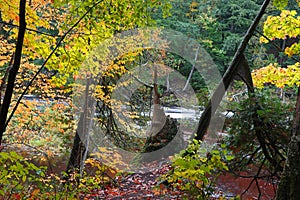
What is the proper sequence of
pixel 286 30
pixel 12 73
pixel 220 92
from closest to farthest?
pixel 12 73 < pixel 220 92 < pixel 286 30

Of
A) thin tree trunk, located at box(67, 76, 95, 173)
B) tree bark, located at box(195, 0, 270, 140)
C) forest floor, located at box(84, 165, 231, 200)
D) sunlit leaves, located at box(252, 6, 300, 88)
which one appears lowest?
forest floor, located at box(84, 165, 231, 200)

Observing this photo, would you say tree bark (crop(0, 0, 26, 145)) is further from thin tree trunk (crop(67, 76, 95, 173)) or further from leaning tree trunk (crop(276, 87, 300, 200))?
thin tree trunk (crop(67, 76, 95, 173))

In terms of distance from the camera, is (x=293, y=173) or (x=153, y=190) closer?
(x=293, y=173)

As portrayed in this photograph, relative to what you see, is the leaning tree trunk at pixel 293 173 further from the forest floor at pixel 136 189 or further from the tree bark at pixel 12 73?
the forest floor at pixel 136 189

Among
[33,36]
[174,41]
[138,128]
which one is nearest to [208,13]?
[174,41]

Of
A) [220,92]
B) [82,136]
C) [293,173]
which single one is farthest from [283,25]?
[82,136]

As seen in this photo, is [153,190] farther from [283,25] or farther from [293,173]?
[283,25]

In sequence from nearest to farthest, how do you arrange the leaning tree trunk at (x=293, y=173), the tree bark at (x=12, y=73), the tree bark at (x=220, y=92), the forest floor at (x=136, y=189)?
the tree bark at (x=12, y=73) → the leaning tree trunk at (x=293, y=173) → the tree bark at (x=220, y=92) → the forest floor at (x=136, y=189)

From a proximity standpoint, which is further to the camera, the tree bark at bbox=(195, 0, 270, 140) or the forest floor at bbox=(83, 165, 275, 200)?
the forest floor at bbox=(83, 165, 275, 200)

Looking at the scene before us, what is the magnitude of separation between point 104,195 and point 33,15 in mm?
3253

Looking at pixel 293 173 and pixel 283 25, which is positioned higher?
pixel 283 25

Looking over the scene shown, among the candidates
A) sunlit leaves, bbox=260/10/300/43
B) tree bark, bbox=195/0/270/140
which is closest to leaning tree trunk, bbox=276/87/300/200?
tree bark, bbox=195/0/270/140

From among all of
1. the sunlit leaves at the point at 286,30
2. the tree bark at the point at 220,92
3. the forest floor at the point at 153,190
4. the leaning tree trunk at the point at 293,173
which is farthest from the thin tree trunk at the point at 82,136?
the leaning tree trunk at the point at 293,173

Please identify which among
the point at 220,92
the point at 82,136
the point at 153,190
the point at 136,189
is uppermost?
the point at 220,92
